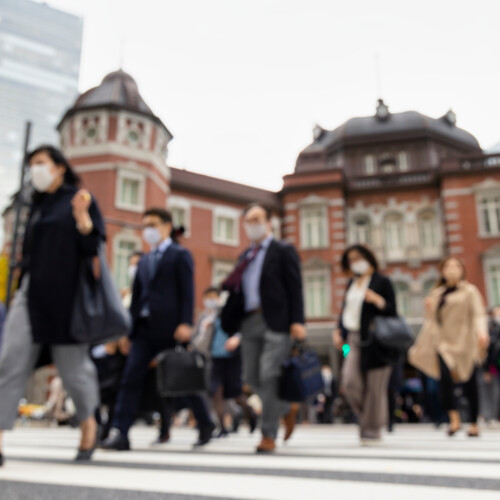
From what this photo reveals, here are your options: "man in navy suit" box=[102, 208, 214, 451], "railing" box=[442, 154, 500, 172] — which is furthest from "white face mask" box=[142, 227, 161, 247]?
"railing" box=[442, 154, 500, 172]

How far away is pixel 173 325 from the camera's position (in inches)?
183

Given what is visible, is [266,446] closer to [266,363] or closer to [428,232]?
[266,363]

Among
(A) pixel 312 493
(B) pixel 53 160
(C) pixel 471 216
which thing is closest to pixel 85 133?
(C) pixel 471 216

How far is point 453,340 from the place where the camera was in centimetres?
633

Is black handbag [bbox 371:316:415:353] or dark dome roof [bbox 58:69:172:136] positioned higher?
dark dome roof [bbox 58:69:172:136]

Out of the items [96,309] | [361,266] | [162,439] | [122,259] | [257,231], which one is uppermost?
[122,259]

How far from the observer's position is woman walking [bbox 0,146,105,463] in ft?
10.4

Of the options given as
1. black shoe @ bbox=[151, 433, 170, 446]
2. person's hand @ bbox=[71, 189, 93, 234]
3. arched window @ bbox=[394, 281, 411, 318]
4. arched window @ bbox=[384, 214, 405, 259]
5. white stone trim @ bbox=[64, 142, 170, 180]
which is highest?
white stone trim @ bbox=[64, 142, 170, 180]

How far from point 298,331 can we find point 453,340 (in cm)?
280

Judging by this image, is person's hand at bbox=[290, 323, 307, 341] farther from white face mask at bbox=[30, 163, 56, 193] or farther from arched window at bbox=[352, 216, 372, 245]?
arched window at bbox=[352, 216, 372, 245]

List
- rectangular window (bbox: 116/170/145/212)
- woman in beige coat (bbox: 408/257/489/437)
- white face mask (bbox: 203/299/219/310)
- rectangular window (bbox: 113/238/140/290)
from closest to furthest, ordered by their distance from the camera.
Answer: woman in beige coat (bbox: 408/257/489/437) < white face mask (bbox: 203/299/219/310) < rectangular window (bbox: 113/238/140/290) < rectangular window (bbox: 116/170/145/212)

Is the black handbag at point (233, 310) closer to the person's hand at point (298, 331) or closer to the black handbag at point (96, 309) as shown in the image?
the person's hand at point (298, 331)

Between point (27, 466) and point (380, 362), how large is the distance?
318cm

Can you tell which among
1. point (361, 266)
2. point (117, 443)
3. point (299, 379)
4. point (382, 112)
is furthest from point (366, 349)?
point (382, 112)
